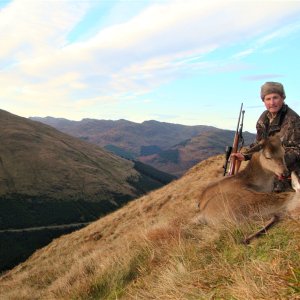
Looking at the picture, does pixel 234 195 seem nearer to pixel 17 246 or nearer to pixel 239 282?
pixel 239 282

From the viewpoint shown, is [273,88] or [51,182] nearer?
[273,88]

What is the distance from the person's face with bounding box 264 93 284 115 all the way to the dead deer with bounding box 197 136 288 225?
3.84 feet

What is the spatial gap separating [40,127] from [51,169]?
57.9 meters

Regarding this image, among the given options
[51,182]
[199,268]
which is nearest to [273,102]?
[199,268]

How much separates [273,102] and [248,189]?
2.58 meters

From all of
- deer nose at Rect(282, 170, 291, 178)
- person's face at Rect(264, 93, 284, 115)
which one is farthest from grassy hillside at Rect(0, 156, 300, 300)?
person's face at Rect(264, 93, 284, 115)

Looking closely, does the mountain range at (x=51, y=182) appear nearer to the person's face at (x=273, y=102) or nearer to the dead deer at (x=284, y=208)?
the person's face at (x=273, y=102)

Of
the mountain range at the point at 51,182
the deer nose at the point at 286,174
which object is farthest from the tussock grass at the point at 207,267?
the mountain range at the point at 51,182

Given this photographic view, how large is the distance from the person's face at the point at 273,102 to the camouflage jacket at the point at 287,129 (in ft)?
0.71

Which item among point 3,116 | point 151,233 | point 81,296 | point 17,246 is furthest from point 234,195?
point 3,116

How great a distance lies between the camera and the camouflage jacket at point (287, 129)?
9.45m

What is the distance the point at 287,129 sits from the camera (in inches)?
386

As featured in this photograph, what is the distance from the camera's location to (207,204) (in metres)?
9.27

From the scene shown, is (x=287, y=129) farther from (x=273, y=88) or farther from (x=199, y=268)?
(x=199, y=268)
